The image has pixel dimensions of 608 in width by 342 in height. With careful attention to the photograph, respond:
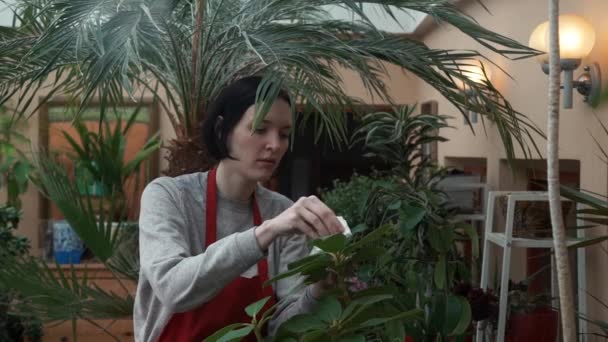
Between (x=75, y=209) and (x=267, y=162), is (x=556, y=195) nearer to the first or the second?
(x=267, y=162)

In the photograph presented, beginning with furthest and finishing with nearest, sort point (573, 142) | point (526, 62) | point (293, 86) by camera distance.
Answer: point (526, 62), point (573, 142), point (293, 86)

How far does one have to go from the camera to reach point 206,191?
2.13 metres

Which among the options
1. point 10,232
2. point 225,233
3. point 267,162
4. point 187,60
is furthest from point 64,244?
point 267,162

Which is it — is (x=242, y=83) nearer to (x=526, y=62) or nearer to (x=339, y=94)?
(x=339, y=94)

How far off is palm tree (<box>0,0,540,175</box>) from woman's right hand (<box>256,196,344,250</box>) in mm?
1001

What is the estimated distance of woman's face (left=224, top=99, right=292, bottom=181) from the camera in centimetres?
203

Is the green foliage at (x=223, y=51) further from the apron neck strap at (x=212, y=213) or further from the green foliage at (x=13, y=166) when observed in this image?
the green foliage at (x=13, y=166)

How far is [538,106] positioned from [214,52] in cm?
189

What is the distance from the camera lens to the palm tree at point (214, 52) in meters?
3.15

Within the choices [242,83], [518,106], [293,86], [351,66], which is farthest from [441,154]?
[242,83]

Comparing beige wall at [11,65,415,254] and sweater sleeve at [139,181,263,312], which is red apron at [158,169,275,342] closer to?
sweater sleeve at [139,181,263,312]

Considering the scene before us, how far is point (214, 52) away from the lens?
388 centimetres

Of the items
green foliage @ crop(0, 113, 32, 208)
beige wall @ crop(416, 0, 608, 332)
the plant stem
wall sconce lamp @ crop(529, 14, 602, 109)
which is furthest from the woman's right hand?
green foliage @ crop(0, 113, 32, 208)

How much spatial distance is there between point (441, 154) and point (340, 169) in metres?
3.45
